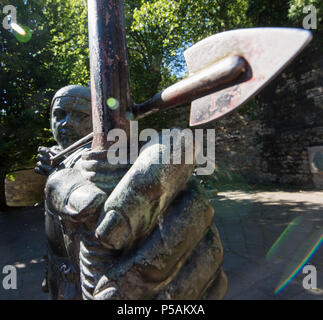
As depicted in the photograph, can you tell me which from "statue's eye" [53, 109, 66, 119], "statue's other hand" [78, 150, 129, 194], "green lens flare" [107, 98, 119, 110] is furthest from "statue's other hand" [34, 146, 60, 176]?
"green lens flare" [107, 98, 119, 110]

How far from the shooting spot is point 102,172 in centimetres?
113

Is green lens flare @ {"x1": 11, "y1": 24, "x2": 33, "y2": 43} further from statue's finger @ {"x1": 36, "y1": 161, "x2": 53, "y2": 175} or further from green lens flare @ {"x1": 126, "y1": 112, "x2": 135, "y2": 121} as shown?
green lens flare @ {"x1": 126, "y1": 112, "x2": 135, "y2": 121}

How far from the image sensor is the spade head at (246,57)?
72 centimetres

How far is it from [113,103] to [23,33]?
22.9 feet

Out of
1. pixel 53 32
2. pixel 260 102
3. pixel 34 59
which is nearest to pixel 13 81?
pixel 34 59

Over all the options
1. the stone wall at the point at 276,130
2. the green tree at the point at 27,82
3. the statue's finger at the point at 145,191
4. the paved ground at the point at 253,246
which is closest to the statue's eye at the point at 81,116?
the statue's finger at the point at 145,191

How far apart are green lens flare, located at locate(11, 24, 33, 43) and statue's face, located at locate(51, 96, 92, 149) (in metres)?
6.32

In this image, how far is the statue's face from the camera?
5.09 ft

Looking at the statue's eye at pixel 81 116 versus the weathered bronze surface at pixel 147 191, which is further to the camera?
the statue's eye at pixel 81 116

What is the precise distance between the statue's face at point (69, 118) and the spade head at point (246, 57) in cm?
89

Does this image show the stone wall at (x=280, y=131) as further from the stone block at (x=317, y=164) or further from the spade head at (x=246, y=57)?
the spade head at (x=246, y=57)

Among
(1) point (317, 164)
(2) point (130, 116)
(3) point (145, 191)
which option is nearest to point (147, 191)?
(3) point (145, 191)
